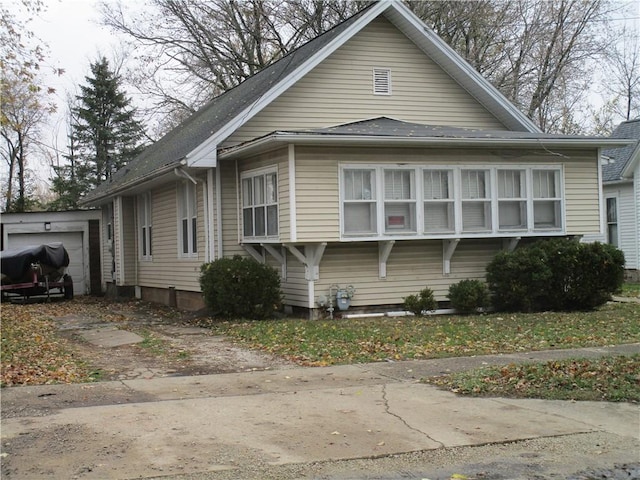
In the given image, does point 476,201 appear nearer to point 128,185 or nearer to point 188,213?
point 188,213

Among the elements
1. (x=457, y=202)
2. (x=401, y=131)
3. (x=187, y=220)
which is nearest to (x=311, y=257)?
(x=401, y=131)

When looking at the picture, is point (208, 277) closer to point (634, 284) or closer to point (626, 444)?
point (626, 444)

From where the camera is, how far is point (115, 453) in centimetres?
624

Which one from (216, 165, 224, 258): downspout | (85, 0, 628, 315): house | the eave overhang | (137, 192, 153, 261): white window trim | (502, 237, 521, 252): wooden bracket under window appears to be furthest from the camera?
(137, 192, 153, 261): white window trim

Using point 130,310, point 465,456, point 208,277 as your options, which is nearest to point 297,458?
point 465,456

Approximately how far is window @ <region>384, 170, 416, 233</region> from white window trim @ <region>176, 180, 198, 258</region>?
502 centimetres

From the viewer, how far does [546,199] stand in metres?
17.0

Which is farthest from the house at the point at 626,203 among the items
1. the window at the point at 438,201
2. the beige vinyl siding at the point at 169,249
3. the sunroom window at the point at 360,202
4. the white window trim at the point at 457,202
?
the beige vinyl siding at the point at 169,249

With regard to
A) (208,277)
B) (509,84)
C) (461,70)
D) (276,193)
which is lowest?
(208,277)

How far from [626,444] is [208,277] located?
34.3 ft

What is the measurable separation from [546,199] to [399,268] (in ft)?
12.0

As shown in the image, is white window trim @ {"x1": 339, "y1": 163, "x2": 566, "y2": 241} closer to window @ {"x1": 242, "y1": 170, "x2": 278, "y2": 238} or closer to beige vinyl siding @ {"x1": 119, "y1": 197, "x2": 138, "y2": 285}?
window @ {"x1": 242, "y1": 170, "x2": 278, "y2": 238}

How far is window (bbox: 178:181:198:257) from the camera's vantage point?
1875 cm

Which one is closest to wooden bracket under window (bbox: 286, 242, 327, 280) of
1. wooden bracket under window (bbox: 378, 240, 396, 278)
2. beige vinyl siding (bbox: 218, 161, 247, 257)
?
wooden bracket under window (bbox: 378, 240, 396, 278)
